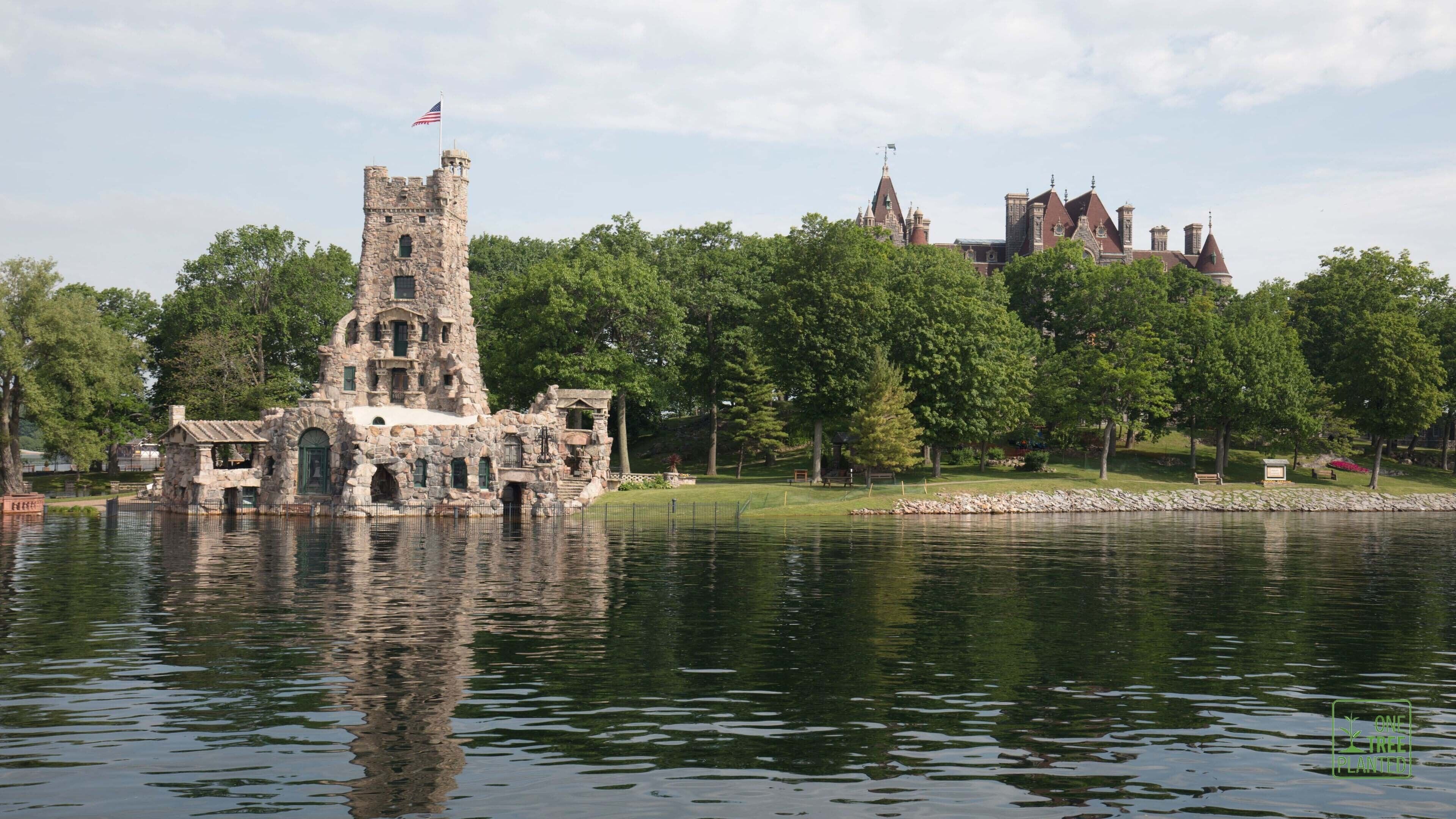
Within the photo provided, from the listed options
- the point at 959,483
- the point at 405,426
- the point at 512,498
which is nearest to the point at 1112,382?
the point at 959,483

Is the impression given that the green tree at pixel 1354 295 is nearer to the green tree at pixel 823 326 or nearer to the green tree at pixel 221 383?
the green tree at pixel 823 326

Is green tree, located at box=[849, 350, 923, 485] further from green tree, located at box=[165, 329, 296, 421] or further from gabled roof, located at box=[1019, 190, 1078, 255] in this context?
gabled roof, located at box=[1019, 190, 1078, 255]

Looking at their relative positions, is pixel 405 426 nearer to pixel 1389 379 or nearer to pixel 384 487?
pixel 384 487

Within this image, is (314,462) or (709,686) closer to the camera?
(709,686)

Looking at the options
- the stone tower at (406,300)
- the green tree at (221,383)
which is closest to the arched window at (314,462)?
the stone tower at (406,300)

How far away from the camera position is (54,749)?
15.0 meters

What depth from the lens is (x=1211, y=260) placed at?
13425 cm

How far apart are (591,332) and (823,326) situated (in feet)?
58.0

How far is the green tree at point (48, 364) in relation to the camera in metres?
73.3

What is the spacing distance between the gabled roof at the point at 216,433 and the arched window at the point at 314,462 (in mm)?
2352

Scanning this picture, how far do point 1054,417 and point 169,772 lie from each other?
80766 mm

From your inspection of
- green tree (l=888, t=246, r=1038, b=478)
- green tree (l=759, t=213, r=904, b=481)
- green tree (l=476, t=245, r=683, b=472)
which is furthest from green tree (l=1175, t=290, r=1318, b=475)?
green tree (l=476, t=245, r=683, b=472)

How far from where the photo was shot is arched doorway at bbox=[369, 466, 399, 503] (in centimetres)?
6444

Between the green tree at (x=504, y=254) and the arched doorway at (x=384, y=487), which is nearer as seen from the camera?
the arched doorway at (x=384, y=487)
